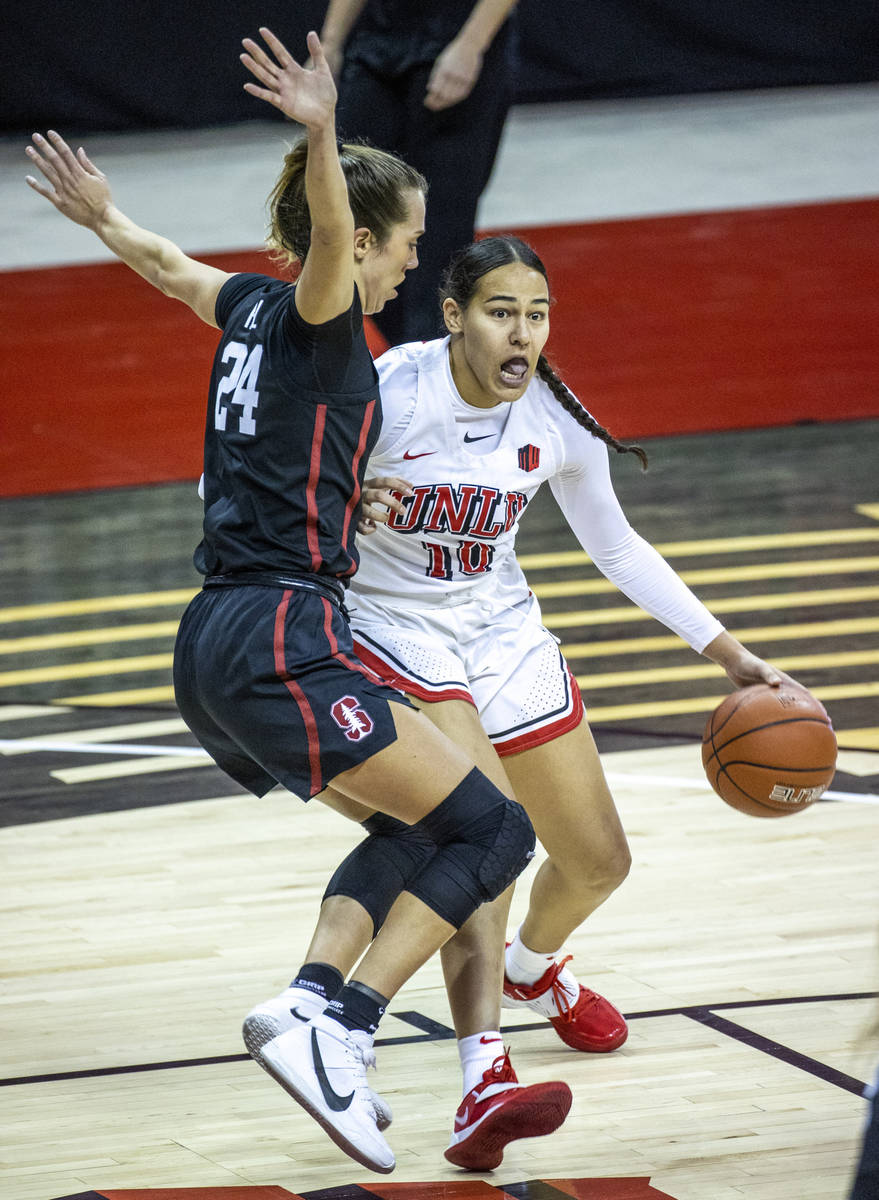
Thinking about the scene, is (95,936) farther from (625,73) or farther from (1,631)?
(625,73)

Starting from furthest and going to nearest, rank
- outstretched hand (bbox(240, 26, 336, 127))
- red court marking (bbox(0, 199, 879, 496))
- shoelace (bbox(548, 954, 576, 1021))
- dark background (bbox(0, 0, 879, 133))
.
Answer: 1. dark background (bbox(0, 0, 879, 133))
2. red court marking (bbox(0, 199, 879, 496))
3. shoelace (bbox(548, 954, 576, 1021))
4. outstretched hand (bbox(240, 26, 336, 127))

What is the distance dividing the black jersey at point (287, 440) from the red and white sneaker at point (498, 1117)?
86 centimetres

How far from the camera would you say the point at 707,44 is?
1180 cm

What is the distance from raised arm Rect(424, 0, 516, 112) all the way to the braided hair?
183cm

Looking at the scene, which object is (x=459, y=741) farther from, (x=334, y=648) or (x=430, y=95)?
(x=430, y=95)

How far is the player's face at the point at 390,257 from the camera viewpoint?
2957 mm

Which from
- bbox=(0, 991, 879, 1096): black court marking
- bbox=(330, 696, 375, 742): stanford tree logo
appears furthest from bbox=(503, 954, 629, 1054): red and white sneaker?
bbox=(330, 696, 375, 742): stanford tree logo

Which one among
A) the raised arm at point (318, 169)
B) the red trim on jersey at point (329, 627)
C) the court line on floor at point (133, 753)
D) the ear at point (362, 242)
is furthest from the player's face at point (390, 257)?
the court line on floor at point (133, 753)

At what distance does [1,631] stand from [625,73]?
682 cm

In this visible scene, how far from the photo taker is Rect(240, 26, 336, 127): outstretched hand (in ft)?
8.51

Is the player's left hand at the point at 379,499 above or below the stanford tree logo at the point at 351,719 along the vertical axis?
above

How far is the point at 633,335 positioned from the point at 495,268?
6614 mm

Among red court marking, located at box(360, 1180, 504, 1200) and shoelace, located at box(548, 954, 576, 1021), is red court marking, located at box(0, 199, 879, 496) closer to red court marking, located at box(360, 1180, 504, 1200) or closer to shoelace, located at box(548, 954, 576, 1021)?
shoelace, located at box(548, 954, 576, 1021)

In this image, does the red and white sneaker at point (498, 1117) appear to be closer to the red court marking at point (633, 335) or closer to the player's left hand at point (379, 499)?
the player's left hand at point (379, 499)
